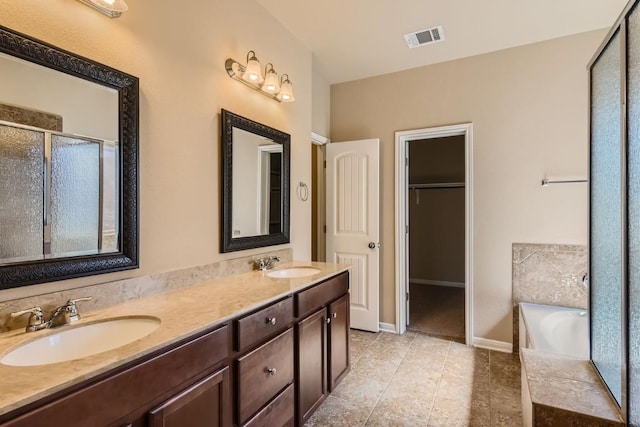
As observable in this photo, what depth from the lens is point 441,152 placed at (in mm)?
5562

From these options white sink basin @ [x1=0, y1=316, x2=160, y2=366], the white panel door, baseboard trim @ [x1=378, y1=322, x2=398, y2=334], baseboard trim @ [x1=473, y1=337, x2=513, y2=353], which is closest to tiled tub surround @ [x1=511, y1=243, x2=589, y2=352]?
baseboard trim @ [x1=473, y1=337, x2=513, y2=353]

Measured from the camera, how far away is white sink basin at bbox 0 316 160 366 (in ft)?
3.36

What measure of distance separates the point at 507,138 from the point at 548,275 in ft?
4.10

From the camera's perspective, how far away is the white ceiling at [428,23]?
2367 mm

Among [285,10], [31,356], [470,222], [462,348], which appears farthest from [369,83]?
[31,356]

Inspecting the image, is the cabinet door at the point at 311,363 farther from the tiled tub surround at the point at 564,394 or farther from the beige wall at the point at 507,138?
the beige wall at the point at 507,138

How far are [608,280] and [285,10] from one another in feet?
8.15

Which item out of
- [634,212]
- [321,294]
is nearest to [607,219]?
[634,212]

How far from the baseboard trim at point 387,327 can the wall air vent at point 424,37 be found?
270 centimetres

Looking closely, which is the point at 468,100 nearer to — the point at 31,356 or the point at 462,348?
the point at 462,348

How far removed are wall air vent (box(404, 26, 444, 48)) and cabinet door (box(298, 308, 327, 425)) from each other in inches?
90.5

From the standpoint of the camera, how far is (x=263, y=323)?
59.9 inches

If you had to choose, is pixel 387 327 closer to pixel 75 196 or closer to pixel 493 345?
pixel 493 345

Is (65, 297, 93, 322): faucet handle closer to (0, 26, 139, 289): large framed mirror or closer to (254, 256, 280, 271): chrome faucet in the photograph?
(0, 26, 139, 289): large framed mirror
